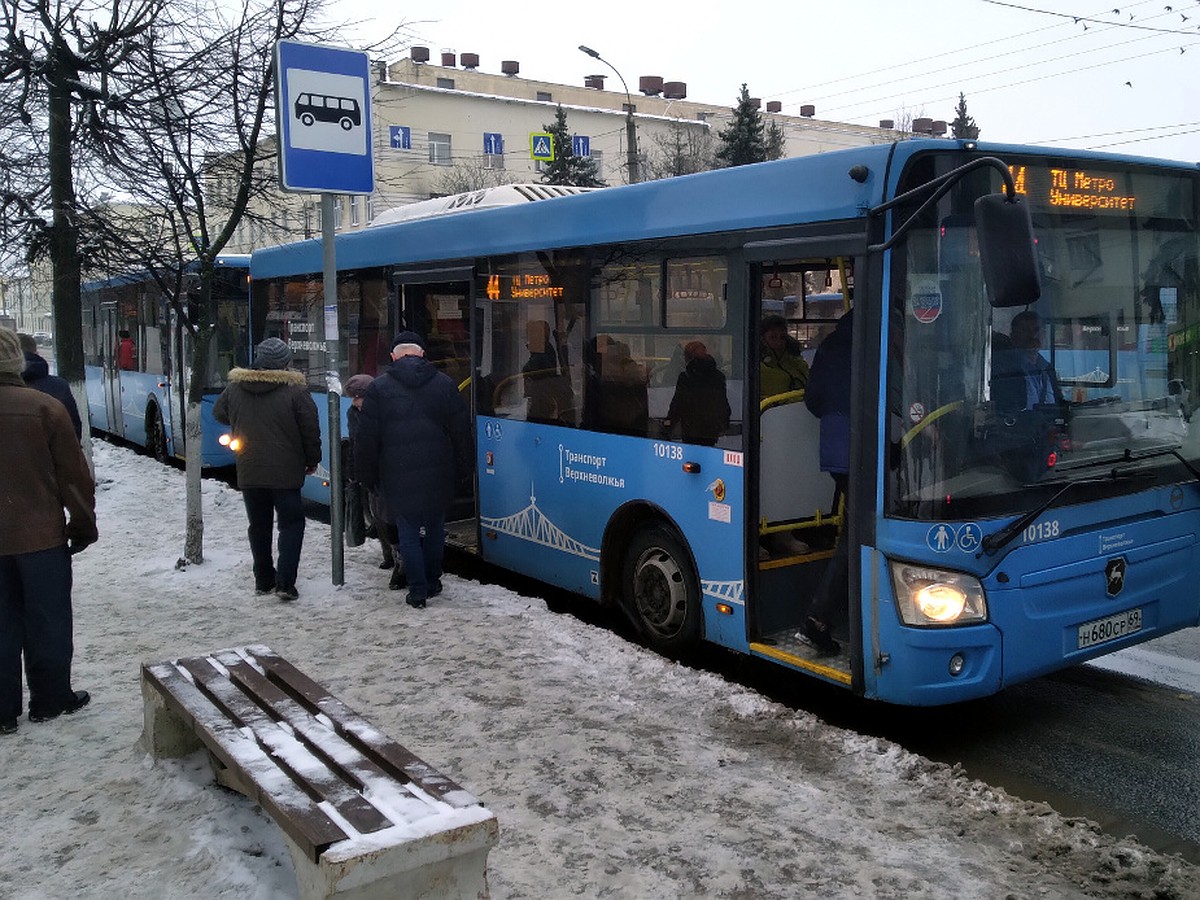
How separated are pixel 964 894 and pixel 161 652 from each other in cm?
483

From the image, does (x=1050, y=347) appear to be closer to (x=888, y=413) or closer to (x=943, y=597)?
(x=888, y=413)

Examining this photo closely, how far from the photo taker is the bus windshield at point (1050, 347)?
506 centimetres

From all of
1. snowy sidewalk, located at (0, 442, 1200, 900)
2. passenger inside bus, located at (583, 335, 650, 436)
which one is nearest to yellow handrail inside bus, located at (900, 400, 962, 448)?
snowy sidewalk, located at (0, 442, 1200, 900)

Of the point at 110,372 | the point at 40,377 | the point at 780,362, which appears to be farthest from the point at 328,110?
the point at 110,372

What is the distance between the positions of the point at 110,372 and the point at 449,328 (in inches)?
478

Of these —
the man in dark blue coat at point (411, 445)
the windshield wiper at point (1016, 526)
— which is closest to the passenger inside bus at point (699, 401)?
the windshield wiper at point (1016, 526)

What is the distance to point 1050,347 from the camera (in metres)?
5.41

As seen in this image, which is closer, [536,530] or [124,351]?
[536,530]

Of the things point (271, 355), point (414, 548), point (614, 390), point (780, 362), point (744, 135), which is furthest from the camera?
point (744, 135)

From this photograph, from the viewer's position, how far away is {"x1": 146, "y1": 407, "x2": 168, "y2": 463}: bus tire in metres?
16.7

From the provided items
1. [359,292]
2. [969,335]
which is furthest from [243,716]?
[359,292]

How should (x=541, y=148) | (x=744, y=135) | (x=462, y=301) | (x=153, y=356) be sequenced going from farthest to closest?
(x=744, y=135)
(x=541, y=148)
(x=153, y=356)
(x=462, y=301)

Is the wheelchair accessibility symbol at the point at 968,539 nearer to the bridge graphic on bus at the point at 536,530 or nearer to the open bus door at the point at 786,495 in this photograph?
the open bus door at the point at 786,495

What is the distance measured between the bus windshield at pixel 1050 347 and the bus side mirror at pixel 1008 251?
432 millimetres
